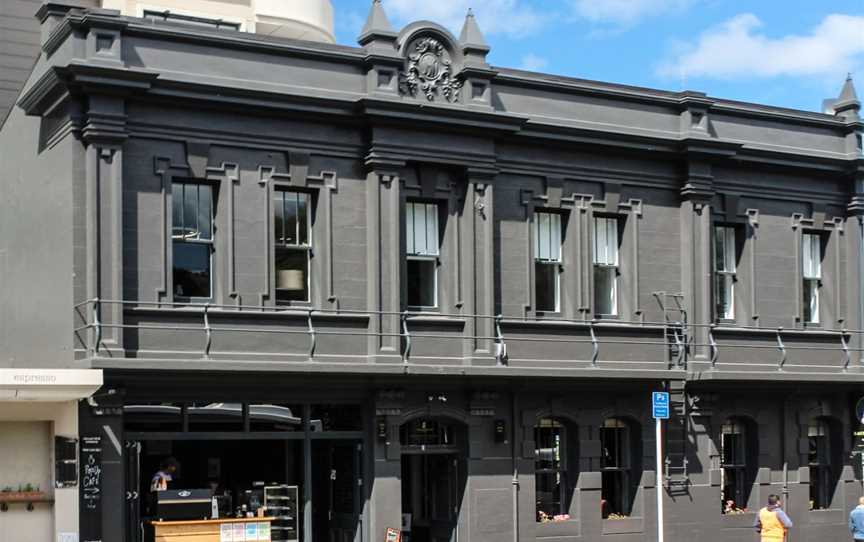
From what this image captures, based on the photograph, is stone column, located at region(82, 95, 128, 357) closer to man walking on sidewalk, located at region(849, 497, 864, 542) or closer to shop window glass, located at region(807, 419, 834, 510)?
man walking on sidewalk, located at region(849, 497, 864, 542)

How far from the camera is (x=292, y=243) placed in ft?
81.4

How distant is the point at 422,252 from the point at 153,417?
5762 mm

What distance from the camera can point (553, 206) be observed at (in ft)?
89.7

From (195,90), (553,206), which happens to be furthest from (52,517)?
(553,206)

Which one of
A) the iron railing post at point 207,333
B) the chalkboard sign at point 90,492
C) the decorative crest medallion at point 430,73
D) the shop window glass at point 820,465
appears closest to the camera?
the chalkboard sign at point 90,492

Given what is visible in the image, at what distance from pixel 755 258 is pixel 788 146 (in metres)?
2.49

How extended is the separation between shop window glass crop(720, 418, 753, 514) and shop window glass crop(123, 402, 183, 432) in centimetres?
1130

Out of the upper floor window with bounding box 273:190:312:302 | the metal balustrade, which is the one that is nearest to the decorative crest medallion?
the upper floor window with bounding box 273:190:312:302

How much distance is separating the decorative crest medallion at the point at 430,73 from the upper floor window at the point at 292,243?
2765 mm

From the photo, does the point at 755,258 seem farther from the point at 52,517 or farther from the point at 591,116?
the point at 52,517

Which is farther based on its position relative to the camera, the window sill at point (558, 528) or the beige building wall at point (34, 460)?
the window sill at point (558, 528)

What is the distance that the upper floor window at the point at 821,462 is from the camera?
30219 millimetres

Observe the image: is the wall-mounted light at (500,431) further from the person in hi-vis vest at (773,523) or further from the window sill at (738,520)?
the window sill at (738,520)

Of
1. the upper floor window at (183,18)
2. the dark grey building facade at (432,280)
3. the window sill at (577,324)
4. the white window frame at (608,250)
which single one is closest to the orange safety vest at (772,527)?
the dark grey building facade at (432,280)
